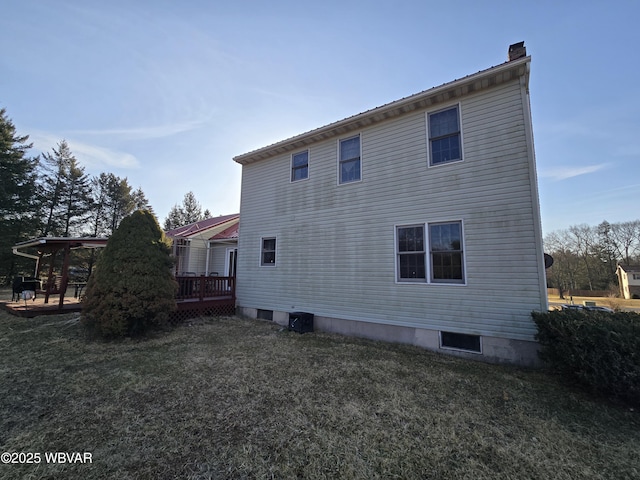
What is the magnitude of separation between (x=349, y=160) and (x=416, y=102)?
2291 millimetres

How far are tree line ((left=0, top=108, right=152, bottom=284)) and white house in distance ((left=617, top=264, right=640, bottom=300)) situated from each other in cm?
5729

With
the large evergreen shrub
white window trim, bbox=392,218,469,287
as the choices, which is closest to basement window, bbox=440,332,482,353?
white window trim, bbox=392,218,469,287

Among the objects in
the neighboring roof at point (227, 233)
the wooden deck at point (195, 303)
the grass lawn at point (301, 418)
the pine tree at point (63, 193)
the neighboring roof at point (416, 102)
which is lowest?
the grass lawn at point (301, 418)

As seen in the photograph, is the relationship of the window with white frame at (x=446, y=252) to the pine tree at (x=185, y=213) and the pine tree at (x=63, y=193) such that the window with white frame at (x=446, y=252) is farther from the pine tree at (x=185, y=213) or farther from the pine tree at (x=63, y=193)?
the pine tree at (x=185, y=213)

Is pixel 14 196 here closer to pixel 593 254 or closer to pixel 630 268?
pixel 593 254

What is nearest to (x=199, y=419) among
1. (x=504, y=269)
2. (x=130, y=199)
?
(x=504, y=269)

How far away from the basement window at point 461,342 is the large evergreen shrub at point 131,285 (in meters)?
7.06

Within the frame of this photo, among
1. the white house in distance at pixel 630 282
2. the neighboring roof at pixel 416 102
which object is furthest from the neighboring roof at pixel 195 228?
the white house in distance at pixel 630 282

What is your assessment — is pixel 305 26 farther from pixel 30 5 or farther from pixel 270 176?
pixel 30 5

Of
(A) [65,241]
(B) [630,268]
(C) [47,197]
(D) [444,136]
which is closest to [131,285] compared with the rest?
(A) [65,241]

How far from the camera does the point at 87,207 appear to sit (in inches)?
1028

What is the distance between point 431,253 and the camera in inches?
246

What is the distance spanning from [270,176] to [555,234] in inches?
1774

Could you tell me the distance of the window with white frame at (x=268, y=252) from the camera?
9250 mm
